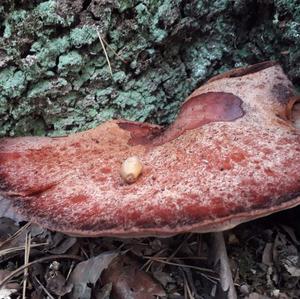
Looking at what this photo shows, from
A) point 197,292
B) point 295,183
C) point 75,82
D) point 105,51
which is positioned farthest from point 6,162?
point 295,183

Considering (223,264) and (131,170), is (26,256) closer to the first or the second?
(131,170)

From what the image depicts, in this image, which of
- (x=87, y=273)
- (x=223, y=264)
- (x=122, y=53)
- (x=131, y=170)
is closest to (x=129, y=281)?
(x=87, y=273)

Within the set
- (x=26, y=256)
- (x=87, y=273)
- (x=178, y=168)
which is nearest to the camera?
(x=178, y=168)

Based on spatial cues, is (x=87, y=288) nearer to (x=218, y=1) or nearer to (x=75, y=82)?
(x=75, y=82)

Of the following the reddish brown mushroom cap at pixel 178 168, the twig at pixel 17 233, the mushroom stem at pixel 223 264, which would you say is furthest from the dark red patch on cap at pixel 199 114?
the twig at pixel 17 233

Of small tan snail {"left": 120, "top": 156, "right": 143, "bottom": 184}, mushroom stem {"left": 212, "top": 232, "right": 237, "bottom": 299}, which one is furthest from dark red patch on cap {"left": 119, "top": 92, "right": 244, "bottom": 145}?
mushroom stem {"left": 212, "top": 232, "right": 237, "bottom": 299}

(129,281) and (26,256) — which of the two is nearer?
(129,281)
